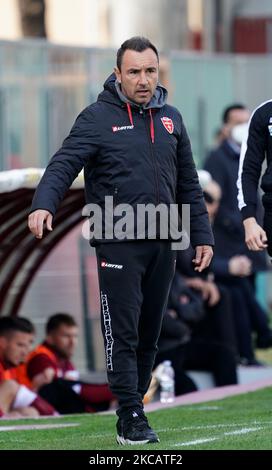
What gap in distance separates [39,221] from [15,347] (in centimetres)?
468

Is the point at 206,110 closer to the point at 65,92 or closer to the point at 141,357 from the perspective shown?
the point at 65,92

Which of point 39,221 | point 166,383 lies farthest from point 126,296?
point 166,383

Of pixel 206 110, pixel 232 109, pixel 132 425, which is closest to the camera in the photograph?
pixel 132 425

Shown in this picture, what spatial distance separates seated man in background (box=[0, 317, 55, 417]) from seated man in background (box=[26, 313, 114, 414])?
274mm

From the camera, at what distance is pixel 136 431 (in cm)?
798

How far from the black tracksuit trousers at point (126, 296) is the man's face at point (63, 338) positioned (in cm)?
521

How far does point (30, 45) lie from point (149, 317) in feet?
24.7

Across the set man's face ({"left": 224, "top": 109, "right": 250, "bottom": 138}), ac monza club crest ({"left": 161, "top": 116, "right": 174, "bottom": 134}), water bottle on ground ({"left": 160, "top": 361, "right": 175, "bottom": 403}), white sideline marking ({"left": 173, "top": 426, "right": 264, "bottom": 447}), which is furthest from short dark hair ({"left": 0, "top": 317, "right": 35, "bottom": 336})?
man's face ({"left": 224, "top": 109, "right": 250, "bottom": 138})

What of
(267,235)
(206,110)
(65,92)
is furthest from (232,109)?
(267,235)

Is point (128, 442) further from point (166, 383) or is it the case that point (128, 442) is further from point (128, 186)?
point (166, 383)

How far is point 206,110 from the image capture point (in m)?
20.4

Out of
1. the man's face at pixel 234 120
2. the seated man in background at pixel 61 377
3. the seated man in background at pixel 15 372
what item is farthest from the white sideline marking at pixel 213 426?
the man's face at pixel 234 120

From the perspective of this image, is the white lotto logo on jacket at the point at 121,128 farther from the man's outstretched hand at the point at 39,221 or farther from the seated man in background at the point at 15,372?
the seated man in background at the point at 15,372

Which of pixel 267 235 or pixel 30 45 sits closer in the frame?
pixel 267 235
